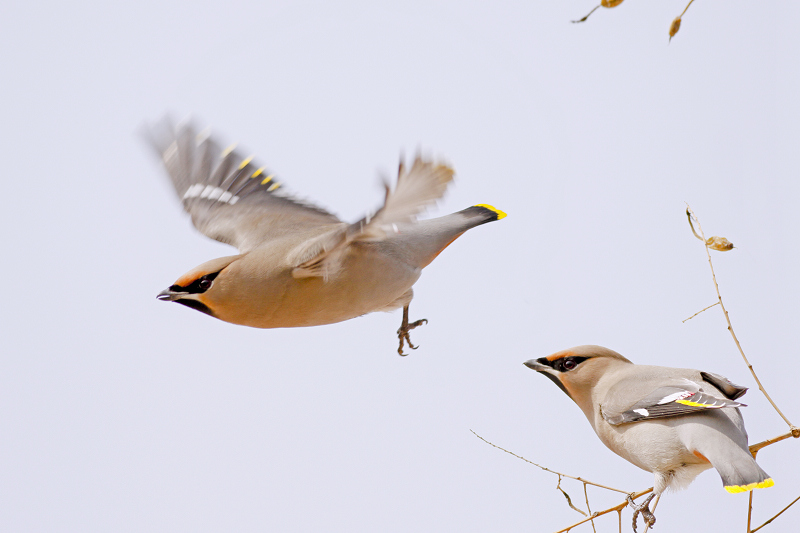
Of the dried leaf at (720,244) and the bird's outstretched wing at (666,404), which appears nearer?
the dried leaf at (720,244)

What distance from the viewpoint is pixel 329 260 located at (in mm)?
1468

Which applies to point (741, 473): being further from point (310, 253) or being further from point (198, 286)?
point (198, 286)

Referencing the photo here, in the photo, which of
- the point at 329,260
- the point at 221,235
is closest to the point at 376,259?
the point at 329,260

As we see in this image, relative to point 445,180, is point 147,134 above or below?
above

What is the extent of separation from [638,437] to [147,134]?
4.78ft

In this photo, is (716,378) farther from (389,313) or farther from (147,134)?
(147,134)

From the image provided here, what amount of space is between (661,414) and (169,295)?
1014mm

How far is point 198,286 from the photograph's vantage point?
144 cm

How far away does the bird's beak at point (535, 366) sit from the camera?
173cm

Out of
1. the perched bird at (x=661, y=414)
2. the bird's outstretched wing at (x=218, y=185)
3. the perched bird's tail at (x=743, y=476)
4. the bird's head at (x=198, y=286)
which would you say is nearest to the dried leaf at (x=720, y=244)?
the perched bird at (x=661, y=414)

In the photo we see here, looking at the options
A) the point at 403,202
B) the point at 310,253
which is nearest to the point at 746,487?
the point at 403,202

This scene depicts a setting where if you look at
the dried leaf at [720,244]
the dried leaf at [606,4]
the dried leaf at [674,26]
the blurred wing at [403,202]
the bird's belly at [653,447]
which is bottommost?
the bird's belly at [653,447]

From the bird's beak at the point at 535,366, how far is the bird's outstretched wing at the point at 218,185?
66cm

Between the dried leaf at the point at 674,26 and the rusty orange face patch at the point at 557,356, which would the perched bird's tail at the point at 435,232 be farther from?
the dried leaf at the point at 674,26
